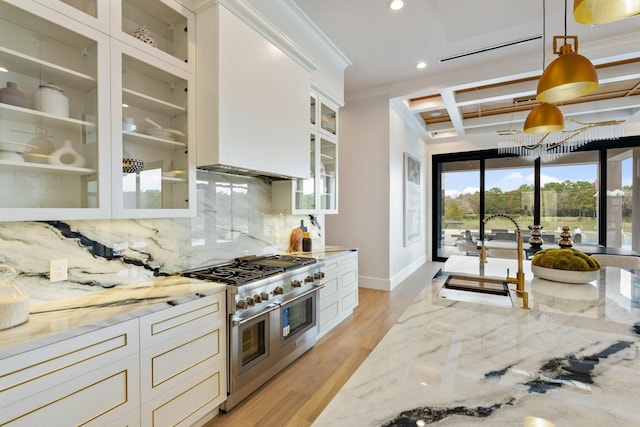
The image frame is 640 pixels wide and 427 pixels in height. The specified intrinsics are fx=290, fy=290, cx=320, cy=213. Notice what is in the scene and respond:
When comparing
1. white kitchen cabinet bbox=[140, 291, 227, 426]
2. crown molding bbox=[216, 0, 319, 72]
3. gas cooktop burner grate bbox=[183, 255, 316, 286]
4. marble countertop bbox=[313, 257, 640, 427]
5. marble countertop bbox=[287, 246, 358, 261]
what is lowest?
white kitchen cabinet bbox=[140, 291, 227, 426]

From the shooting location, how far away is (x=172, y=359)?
1.57m

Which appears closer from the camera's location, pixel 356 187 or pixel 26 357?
pixel 26 357

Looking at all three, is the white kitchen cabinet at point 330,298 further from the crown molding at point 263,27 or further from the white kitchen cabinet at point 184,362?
the crown molding at point 263,27

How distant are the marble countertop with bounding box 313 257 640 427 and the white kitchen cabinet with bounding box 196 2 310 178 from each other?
161 centimetres

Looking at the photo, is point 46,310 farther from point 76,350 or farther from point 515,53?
point 515,53

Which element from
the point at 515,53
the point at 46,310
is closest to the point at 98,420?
the point at 46,310

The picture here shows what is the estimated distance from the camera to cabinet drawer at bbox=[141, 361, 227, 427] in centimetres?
150

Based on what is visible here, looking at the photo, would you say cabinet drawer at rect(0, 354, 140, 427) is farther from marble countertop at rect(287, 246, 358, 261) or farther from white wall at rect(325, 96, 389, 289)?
white wall at rect(325, 96, 389, 289)

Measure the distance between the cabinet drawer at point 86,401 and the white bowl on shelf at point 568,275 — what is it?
237cm

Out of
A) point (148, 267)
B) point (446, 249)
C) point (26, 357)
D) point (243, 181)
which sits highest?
point (243, 181)

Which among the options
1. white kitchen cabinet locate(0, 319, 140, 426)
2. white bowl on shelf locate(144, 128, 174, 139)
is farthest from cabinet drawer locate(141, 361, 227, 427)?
white bowl on shelf locate(144, 128, 174, 139)

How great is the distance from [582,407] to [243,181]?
257 cm

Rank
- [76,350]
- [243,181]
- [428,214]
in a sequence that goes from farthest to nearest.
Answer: [428,214]
[243,181]
[76,350]

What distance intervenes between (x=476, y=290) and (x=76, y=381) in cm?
206
